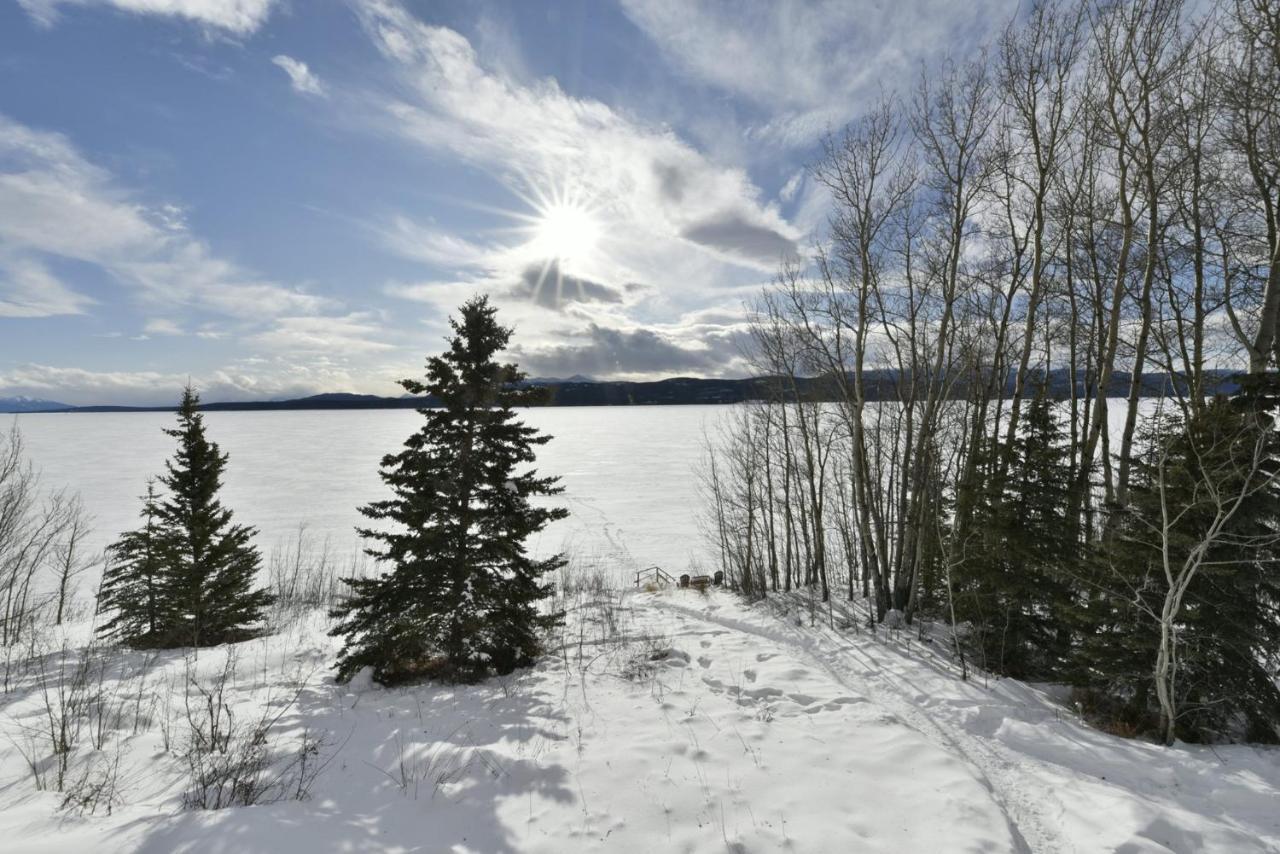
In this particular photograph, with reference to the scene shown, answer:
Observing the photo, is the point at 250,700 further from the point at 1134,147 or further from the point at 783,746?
the point at 1134,147

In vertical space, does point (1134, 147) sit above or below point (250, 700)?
above

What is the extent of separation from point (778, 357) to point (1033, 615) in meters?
A: 10.1

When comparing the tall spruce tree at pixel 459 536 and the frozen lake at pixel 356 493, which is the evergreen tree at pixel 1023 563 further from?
the frozen lake at pixel 356 493

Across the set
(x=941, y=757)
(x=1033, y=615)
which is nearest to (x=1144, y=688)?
(x=1033, y=615)

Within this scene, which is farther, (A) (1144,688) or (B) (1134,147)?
(B) (1134,147)

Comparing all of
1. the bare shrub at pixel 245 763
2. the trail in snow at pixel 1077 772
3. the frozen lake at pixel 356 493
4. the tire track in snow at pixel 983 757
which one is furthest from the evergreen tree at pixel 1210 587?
the frozen lake at pixel 356 493

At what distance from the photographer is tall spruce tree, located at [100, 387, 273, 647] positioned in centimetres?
1680

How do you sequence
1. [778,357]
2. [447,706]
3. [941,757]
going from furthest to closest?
[778,357] < [447,706] < [941,757]

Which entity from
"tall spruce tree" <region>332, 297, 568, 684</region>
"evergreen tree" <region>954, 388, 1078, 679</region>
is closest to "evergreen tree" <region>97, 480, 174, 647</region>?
"tall spruce tree" <region>332, 297, 568, 684</region>

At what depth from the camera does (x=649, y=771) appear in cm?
593

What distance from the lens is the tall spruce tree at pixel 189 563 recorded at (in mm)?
16797

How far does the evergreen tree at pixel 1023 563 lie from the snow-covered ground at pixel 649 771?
1.42m

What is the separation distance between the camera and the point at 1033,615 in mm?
10352

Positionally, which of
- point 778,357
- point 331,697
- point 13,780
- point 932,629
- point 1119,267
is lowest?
point 932,629
